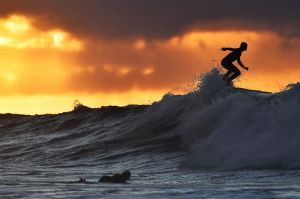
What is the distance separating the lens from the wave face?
1781 cm

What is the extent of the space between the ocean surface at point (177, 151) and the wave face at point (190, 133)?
0.04m

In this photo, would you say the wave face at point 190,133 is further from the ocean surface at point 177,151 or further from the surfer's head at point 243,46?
the surfer's head at point 243,46

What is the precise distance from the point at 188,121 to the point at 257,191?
13.3 meters

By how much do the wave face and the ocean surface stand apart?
4cm

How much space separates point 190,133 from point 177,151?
1869mm

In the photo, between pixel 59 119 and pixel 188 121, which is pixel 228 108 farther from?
pixel 59 119

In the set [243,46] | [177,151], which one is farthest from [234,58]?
[177,151]

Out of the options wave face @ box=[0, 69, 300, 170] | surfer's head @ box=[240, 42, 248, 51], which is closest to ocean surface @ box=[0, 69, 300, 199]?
wave face @ box=[0, 69, 300, 170]

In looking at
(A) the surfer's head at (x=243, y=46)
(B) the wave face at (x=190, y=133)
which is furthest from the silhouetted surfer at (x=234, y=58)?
(B) the wave face at (x=190, y=133)

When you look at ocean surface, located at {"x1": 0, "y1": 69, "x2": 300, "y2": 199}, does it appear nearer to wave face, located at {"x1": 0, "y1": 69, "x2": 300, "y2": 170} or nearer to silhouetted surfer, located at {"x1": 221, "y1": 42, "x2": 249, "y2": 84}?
wave face, located at {"x1": 0, "y1": 69, "x2": 300, "y2": 170}

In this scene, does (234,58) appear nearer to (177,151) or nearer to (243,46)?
(243,46)

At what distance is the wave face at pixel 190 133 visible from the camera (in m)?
17.8

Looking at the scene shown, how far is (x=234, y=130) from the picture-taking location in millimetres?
19859

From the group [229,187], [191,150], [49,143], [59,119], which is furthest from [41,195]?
[59,119]
